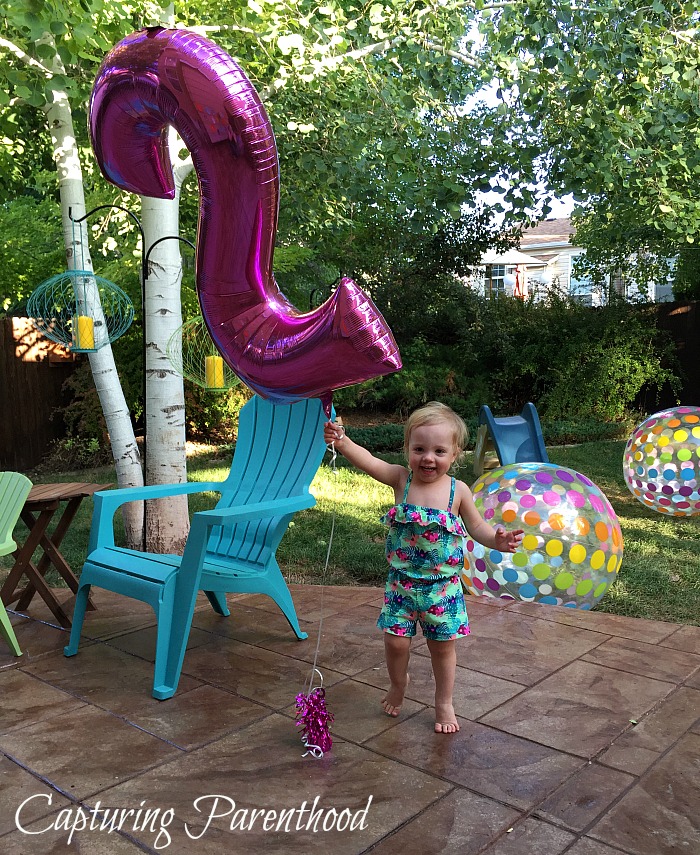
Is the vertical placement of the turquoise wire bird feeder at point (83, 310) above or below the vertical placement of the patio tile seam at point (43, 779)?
above

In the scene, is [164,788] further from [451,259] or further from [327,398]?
[451,259]

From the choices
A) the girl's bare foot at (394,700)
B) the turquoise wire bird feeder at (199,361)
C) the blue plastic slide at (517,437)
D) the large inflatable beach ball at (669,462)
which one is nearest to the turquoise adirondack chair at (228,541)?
the turquoise wire bird feeder at (199,361)

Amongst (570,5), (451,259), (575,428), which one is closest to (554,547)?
(570,5)

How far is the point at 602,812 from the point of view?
209cm

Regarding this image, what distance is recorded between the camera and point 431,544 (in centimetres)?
252

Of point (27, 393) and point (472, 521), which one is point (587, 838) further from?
point (27, 393)

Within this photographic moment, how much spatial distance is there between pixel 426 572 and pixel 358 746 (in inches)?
23.4

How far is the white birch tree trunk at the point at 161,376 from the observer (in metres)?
4.86

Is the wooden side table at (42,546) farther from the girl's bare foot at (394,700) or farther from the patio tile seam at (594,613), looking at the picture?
the patio tile seam at (594,613)

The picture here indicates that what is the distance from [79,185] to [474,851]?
15.0ft

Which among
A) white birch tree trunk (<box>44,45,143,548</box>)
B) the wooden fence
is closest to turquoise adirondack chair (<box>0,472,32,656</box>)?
white birch tree trunk (<box>44,45,143,548</box>)

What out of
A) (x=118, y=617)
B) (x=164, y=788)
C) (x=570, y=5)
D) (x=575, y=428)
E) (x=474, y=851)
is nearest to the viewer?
(x=474, y=851)

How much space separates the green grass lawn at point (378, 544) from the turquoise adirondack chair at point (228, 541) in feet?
0.97

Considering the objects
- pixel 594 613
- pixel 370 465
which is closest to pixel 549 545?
pixel 594 613
